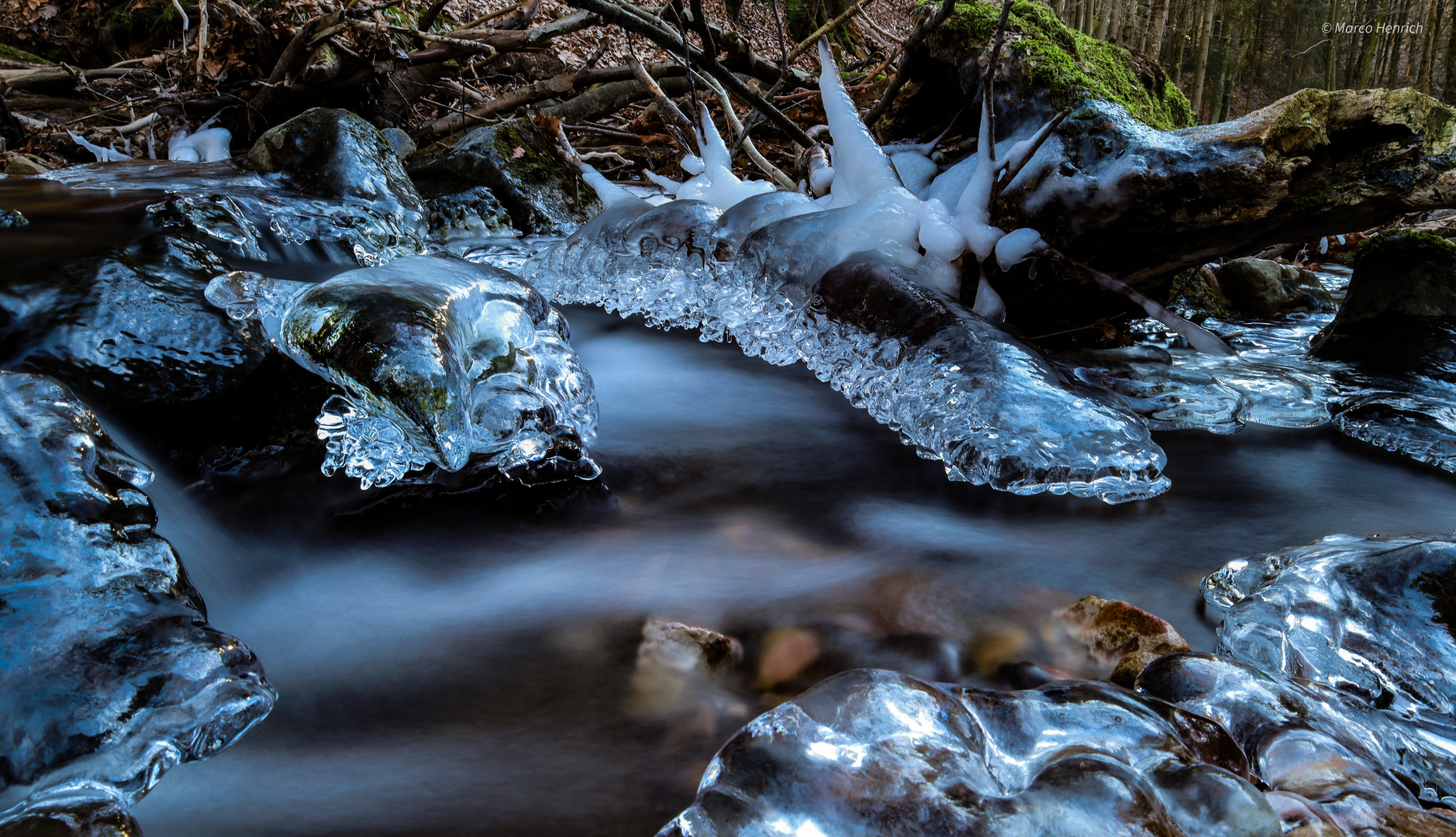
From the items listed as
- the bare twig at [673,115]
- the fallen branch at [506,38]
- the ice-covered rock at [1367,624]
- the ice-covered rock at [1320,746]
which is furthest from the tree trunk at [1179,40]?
the ice-covered rock at [1320,746]

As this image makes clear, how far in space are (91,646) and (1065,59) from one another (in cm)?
362

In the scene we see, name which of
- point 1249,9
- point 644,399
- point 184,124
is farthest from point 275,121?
point 1249,9

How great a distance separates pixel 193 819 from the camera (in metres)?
1.17

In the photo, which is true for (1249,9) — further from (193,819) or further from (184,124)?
(193,819)

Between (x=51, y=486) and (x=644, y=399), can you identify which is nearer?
(x=51, y=486)

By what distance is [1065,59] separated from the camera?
128 inches

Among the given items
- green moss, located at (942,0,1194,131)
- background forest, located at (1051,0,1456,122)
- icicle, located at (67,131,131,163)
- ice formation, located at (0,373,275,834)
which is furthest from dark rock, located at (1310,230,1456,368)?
background forest, located at (1051,0,1456,122)

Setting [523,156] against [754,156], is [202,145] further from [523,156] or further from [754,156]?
[754,156]

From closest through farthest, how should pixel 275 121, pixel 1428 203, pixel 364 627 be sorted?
pixel 364 627 → pixel 1428 203 → pixel 275 121

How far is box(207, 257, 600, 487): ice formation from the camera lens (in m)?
2.04

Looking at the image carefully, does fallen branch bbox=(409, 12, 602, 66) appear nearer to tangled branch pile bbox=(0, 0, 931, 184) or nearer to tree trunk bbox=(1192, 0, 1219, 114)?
tangled branch pile bbox=(0, 0, 931, 184)


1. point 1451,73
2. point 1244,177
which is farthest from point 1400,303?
point 1451,73

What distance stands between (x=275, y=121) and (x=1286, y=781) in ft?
22.1

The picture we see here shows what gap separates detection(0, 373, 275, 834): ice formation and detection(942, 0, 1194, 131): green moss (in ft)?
10.3
